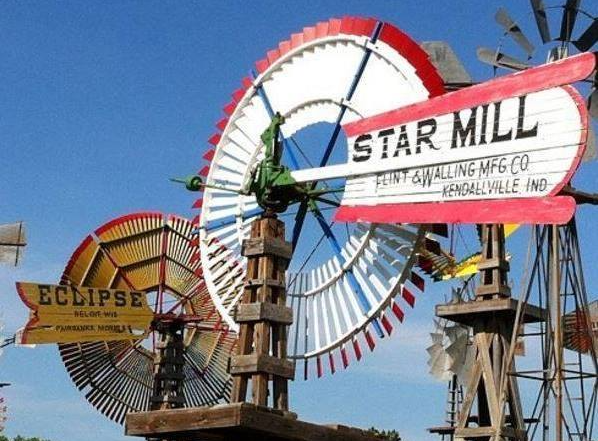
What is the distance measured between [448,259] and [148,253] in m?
13.1

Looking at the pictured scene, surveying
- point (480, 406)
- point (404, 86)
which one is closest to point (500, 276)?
point (480, 406)

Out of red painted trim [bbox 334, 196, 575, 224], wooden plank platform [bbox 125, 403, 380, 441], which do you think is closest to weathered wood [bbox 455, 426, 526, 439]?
wooden plank platform [bbox 125, 403, 380, 441]

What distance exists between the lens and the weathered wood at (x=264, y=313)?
1177 cm

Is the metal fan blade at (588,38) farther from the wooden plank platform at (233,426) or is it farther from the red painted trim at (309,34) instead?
the wooden plank platform at (233,426)

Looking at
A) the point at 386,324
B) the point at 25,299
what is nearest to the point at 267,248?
the point at 386,324

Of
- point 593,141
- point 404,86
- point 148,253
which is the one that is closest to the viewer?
point 593,141

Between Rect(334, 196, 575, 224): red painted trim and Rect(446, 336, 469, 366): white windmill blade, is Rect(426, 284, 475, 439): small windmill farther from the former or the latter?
Rect(334, 196, 575, 224): red painted trim

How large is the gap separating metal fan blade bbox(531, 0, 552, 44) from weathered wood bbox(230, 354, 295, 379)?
5.07 meters

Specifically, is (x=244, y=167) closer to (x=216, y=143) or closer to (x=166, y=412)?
(x=216, y=143)

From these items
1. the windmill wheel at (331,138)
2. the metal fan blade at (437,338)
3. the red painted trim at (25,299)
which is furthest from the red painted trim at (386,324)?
the red painted trim at (25,299)

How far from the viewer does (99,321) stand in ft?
81.6

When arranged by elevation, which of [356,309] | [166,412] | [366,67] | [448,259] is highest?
[366,67]

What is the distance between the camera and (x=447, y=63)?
1404cm

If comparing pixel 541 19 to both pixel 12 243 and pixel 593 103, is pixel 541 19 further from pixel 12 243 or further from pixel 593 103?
pixel 12 243
